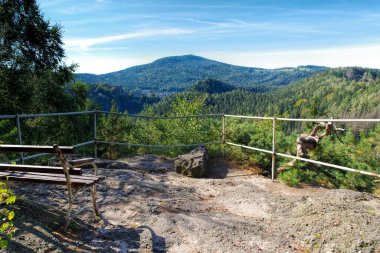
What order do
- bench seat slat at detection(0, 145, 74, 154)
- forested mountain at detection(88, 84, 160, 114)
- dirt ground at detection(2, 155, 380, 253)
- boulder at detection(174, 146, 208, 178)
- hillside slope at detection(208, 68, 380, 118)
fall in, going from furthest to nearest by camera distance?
1. forested mountain at detection(88, 84, 160, 114)
2. hillside slope at detection(208, 68, 380, 118)
3. boulder at detection(174, 146, 208, 178)
4. dirt ground at detection(2, 155, 380, 253)
5. bench seat slat at detection(0, 145, 74, 154)

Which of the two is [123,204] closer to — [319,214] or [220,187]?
[220,187]

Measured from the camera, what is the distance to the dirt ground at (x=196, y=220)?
116 inches

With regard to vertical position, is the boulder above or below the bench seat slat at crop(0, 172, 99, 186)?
below

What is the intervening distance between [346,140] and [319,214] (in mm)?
3469

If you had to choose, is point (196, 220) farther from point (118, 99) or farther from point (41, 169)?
point (118, 99)

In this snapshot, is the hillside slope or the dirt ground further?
the hillside slope

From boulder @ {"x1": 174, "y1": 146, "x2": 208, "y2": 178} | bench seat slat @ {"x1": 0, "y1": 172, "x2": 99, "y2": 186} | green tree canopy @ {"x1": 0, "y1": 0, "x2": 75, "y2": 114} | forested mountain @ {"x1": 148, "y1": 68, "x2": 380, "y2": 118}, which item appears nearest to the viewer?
bench seat slat @ {"x1": 0, "y1": 172, "x2": 99, "y2": 186}

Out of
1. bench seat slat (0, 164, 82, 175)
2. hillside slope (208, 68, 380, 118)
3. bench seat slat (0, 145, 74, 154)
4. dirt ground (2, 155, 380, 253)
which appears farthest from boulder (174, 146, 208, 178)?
hillside slope (208, 68, 380, 118)

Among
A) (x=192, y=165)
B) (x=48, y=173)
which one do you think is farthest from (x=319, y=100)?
(x=48, y=173)

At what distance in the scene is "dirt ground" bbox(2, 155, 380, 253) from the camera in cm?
294

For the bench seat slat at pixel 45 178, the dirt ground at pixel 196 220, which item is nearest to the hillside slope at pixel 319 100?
the dirt ground at pixel 196 220

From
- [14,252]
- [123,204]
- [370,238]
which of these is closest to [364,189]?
[370,238]

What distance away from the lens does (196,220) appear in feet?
11.8

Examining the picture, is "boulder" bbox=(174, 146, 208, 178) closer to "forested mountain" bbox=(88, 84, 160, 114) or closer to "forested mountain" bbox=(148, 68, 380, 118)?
"forested mountain" bbox=(148, 68, 380, 118)
